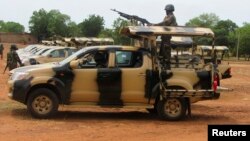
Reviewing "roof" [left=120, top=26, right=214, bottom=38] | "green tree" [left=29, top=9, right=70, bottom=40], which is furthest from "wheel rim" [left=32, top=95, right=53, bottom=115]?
"green tree" [left=29, top=9, right=70, bottom=40]

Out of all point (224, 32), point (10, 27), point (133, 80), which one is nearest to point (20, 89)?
point (133, 80)

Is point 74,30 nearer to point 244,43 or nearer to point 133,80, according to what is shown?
point 244,43

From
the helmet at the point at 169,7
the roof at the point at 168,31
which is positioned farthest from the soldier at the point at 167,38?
the roof at the point at 168,31

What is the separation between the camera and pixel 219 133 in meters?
7.54

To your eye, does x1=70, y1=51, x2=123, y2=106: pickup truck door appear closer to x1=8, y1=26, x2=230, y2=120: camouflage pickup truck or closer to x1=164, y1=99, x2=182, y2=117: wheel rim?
x1=8, y1=26, x2=230, y2=120: camouflage pickup truck

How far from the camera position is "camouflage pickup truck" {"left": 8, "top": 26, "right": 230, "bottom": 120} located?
11.7 meters

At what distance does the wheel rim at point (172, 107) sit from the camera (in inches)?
→ 483

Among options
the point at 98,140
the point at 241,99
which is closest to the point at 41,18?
the point at 241,99

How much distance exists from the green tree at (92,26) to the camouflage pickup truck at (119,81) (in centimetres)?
9262

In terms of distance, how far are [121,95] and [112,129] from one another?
1440 millimetres

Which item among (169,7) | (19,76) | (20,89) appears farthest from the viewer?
(169,7)

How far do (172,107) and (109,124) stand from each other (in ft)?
5.76

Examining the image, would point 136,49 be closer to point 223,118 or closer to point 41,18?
point 223,118

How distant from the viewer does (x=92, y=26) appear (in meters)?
106
